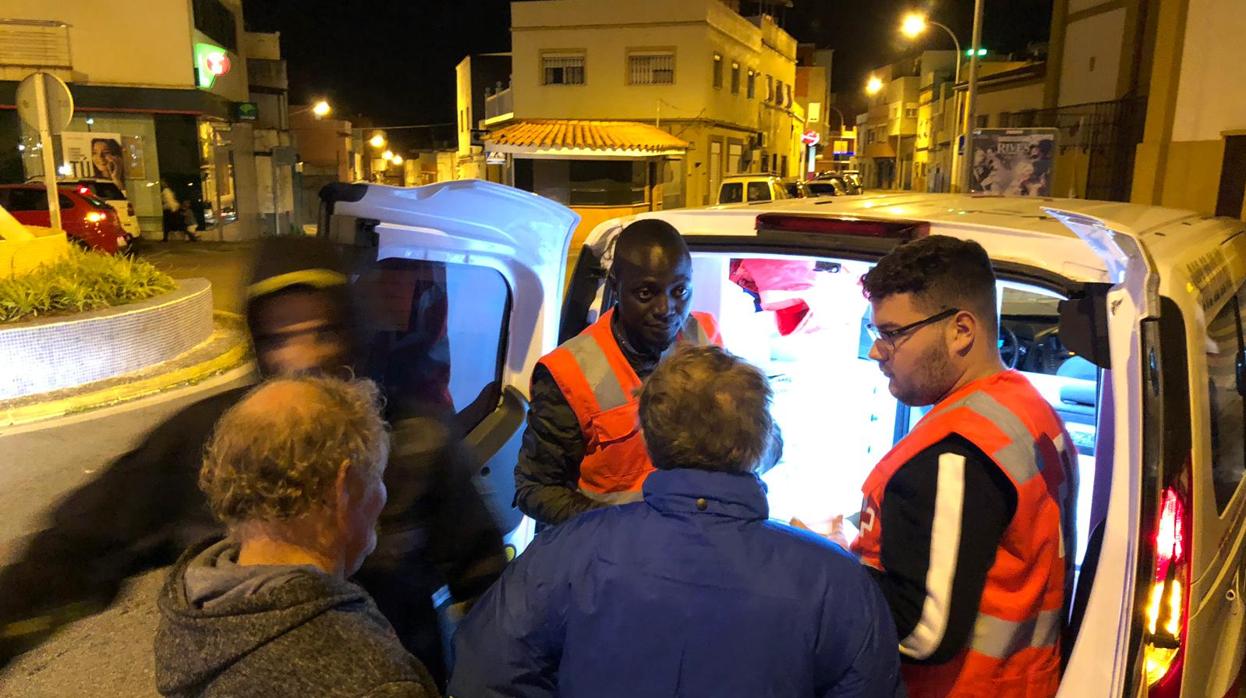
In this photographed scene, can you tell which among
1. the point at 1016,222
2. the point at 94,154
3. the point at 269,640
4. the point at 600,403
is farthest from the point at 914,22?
the point at 269,640

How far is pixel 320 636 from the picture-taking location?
1.38 metres

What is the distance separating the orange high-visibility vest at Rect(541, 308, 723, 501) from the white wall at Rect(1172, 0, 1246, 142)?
16.6 metres

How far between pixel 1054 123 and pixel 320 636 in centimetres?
2465

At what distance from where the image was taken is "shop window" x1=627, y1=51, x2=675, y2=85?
30375 millimetres

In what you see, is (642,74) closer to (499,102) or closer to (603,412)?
(499,102)

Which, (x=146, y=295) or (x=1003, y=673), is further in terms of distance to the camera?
(x=146, y=295)

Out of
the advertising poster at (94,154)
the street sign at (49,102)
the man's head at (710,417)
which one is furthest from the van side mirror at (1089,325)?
the advertising poster at (94,154)

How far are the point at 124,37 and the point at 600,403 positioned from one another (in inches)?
1091

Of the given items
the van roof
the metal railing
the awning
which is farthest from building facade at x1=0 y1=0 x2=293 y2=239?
the van roof

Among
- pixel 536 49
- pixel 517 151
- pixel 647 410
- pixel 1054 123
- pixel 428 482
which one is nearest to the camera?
pixel 647 410

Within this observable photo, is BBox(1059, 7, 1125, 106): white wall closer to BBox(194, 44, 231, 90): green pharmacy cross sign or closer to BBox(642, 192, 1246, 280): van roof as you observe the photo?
BBox(642, 192, 1246, 280): van roof

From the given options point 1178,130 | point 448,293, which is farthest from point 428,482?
point 1178,130

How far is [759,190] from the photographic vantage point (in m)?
21.1

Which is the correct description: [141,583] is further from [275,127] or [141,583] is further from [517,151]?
[275,127]
